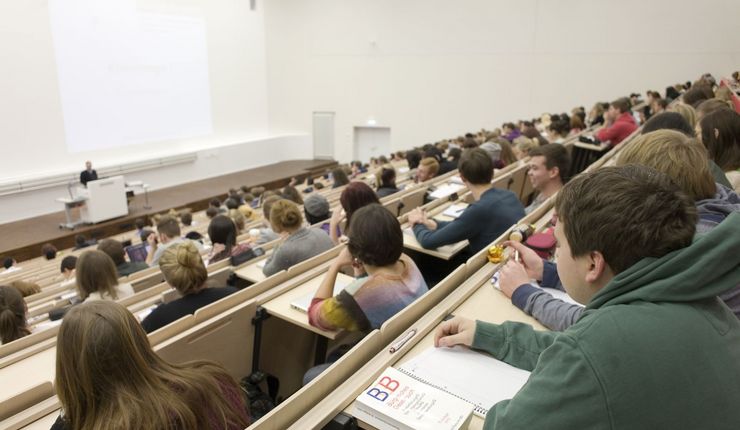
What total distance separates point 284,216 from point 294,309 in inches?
43.6

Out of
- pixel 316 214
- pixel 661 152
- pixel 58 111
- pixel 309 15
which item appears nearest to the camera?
pixel 661 152

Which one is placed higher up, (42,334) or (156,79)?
(156,79)

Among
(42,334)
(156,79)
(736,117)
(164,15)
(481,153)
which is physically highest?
(164,15)

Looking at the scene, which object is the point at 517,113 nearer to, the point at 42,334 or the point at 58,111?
the point at 58,111

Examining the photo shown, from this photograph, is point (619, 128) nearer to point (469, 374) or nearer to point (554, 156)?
point (554, 156)

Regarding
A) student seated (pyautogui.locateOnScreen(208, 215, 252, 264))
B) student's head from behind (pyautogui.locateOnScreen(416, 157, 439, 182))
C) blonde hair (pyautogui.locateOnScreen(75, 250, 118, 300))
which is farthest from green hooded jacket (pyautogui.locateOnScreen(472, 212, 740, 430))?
student's head from behind (pyautogui.locateOnScreen(416, 157, 439, 182))

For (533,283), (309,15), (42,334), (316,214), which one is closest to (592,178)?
(533,283)

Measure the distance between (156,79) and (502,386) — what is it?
42.2ft

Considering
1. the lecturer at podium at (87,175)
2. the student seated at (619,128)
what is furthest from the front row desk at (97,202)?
the student seated at (619,128)

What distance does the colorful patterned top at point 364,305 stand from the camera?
223cm

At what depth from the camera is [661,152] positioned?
6.11 feet

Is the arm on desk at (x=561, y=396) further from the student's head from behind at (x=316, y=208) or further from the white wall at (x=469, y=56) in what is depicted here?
the white wall at (x=469, y=56)

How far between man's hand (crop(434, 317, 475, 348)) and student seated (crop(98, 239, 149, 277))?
3.87 meters

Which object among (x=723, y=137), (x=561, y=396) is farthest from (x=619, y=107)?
(x=561, y=396)
